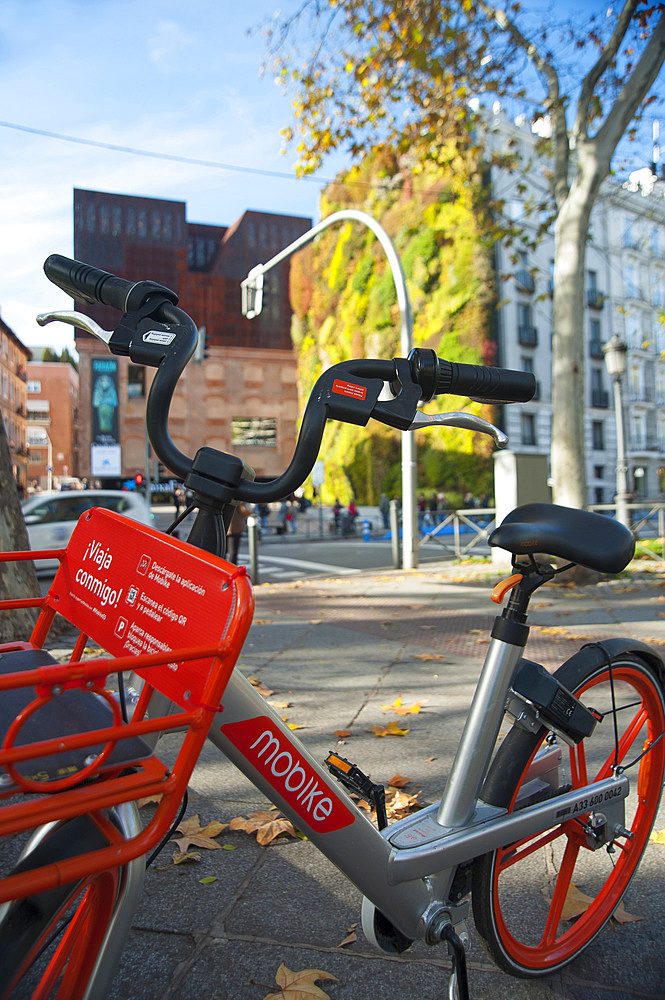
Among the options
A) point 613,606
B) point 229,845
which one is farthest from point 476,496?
point 229,845

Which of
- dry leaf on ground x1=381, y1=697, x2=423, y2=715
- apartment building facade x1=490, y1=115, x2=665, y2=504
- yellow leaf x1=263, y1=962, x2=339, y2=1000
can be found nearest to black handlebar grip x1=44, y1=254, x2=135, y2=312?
yellow leaf x1=263, y1=962, x2=339, y2=1000

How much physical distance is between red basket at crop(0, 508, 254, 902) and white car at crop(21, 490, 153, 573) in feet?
36.3

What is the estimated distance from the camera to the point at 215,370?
55.0m

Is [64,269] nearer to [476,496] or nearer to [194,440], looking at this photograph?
[476,496]

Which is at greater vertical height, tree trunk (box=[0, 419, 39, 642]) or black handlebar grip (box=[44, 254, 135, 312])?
black handlebar grip (box=[44, 254, 135, 312])

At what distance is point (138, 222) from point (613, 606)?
47854 millimetres

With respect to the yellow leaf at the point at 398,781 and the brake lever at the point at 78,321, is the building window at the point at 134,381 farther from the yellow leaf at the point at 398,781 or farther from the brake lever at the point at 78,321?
the brake lever at the point at 78,321

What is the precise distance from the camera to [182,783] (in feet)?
3.27

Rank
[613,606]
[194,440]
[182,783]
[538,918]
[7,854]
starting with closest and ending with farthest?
[182,783] → [538,918] → [7,854] → [613,606] → [194,440]

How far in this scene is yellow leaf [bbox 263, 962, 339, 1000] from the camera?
65.3 inches

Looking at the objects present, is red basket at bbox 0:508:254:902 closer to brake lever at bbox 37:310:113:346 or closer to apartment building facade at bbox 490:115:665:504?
brake lever at bbox 37:310:113:346

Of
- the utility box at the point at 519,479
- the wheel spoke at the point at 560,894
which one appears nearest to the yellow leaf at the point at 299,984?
the wheel spoke at the point at 560,894

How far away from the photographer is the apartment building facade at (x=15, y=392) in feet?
217

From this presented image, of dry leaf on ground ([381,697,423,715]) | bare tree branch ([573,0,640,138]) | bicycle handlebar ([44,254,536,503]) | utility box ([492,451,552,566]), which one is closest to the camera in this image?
bicycle handlebar ([44,254,536,503])
